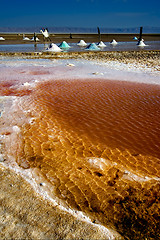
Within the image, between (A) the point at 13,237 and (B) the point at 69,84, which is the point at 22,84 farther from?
(A) the point at 13,237

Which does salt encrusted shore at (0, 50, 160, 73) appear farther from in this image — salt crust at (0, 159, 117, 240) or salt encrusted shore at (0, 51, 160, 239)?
salt encrusted shore at (0, 51, 160, 239)

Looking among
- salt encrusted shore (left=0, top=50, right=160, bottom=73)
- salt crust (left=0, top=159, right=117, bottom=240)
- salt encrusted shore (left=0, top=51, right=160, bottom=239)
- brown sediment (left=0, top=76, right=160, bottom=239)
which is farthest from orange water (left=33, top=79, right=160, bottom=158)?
salt encrusted shore (left=0, top=50, right=160, bottom=73)

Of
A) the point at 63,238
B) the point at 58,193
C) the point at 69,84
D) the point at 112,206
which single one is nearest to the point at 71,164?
the point at 58,193

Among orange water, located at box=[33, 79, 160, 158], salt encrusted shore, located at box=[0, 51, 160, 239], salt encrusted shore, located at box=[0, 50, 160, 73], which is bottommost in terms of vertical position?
salt encrusted shore, located at box=[0, 51, 160, 239]

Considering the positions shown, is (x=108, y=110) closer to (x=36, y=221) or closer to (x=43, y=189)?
(x=43, y=189)

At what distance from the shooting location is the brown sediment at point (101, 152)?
2.37 meters

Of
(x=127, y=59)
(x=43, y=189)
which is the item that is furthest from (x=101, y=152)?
(x=127, y=59)

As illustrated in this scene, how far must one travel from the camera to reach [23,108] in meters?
5.38

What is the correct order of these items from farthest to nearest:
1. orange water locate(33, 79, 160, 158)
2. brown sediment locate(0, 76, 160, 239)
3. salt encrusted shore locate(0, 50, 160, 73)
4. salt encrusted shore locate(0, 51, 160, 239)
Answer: salt encrusted shore locate(0, 50, 160, 73), orange water locate(33, 79, 160, 158), brown sediment locate(0, 76, 160, 239), salt encrusted shore locate(0, 51, 160, 239)

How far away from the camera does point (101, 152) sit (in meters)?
3.57

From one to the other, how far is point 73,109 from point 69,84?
2.63 metres

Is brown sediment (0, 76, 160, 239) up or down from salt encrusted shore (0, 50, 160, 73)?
down

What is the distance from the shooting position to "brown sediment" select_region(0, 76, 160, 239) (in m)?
2.37

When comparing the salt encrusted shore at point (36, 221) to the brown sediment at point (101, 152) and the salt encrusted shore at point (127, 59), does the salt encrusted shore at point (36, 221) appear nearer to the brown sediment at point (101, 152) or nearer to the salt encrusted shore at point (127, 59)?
the brown sediment at point (101, 152)
